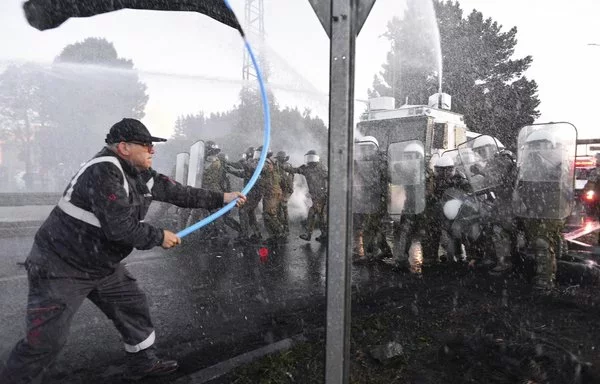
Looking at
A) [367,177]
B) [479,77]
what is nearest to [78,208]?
[367,177]

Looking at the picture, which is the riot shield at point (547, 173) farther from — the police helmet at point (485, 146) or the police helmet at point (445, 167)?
the police helmet at point (445, 167)

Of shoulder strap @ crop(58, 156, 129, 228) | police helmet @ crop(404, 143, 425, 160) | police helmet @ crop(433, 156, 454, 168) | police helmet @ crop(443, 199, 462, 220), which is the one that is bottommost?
police helmet @ crop(443, 199, 462, 220)

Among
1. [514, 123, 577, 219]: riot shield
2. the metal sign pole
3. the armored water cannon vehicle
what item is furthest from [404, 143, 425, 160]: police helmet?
the metal sign pole

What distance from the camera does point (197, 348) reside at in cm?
347

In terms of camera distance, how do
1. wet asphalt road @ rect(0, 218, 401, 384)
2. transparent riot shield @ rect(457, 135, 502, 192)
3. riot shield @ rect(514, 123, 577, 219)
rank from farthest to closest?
transparent riot shield @ rect(457, 135, 502, 192) < riot shield @ rect(514, 123, 577, 219) < wet asphalt road @ rect(0, 218, 401, 384)

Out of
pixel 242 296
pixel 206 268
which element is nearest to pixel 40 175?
pixel 206 268

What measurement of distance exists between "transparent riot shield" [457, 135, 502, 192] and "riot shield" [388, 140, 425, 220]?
2.19 ft

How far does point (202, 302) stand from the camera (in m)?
4.67

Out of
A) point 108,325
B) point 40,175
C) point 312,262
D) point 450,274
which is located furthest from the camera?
point 40,175

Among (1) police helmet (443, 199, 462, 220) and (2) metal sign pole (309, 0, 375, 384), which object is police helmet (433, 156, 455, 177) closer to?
(1) police helmet (443, 199, 462, 220)

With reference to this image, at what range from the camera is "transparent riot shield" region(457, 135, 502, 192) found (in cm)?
598

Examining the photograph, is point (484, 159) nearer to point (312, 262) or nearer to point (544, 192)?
point (544, 192)

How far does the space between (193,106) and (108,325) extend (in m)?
23.9

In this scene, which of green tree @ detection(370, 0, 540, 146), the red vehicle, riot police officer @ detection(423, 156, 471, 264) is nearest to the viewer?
riot police officer @ detection(423, 156, 471, 264)
